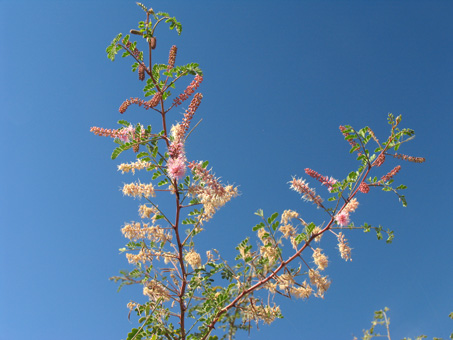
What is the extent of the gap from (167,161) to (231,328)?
1686mm

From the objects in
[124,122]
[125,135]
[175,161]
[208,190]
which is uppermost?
[124,122]

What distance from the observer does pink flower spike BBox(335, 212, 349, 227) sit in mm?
2857

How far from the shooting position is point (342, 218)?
2867mm

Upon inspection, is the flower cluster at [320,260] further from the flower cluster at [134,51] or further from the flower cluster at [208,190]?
the flower cluster at [134,51]

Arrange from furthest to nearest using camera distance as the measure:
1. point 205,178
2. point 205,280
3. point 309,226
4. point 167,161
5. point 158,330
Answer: point 205,280 < point 158,330 < point 309,226 < point 167,161 < point 205,178

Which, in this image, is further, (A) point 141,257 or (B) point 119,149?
(A) point 141,257

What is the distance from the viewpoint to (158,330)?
10.7 ft

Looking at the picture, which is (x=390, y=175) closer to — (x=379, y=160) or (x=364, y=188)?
(x=379, y=160)

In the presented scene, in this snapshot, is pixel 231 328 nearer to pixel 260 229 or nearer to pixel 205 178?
pixel 260 229

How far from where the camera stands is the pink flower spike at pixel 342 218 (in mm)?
2857

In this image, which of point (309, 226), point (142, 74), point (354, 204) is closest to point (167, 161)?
point (142, 74)

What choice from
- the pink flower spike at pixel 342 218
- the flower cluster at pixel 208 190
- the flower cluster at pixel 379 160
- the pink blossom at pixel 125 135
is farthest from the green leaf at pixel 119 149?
the flower cluster at pixel 379 160

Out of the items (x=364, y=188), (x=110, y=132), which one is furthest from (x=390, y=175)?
(x=110, y=132)

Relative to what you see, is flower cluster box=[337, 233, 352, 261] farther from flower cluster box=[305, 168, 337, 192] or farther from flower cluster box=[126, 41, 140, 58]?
flower cluster box=[126, 41, 140, 58]
